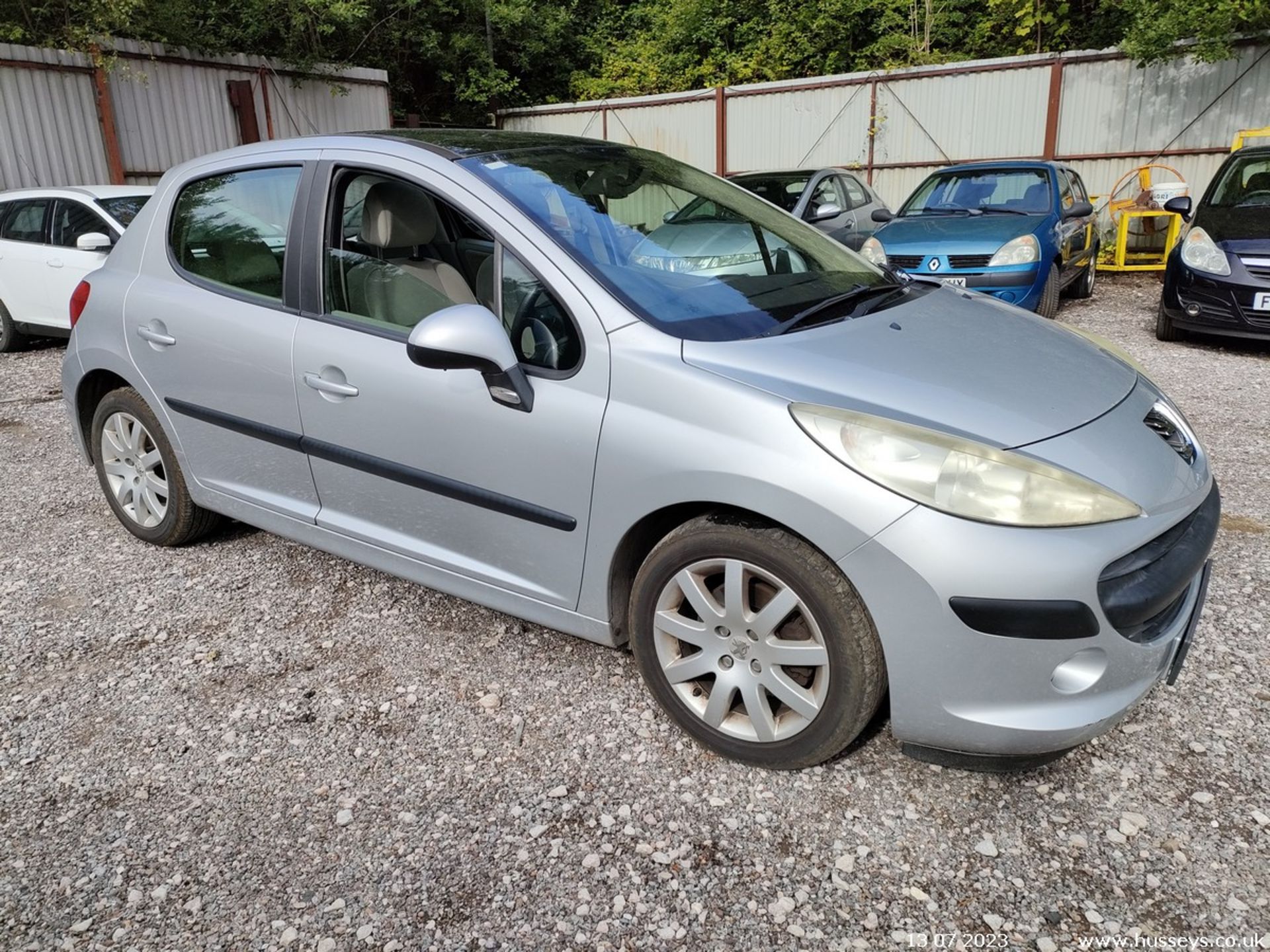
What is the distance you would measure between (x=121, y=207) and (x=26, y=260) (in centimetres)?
107

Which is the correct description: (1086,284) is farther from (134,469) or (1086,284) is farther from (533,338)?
(134,469)

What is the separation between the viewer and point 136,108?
41.9ft

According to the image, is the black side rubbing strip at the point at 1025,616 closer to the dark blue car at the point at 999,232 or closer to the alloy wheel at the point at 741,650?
the alloy wheel at the point at 741,650

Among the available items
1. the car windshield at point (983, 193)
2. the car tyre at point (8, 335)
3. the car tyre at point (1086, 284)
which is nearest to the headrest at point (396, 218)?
the car windshield at point (983, 193)

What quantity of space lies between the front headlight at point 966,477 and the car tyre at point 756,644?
258 millimetres

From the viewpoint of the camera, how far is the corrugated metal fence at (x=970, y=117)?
12.6 m

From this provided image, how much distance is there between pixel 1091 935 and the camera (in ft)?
6.32

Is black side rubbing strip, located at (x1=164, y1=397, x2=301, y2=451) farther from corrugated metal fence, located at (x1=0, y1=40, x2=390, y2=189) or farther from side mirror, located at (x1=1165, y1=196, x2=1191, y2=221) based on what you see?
corrugated metal fence, located at (x1=0, y1=40, x2=390, y2=189)

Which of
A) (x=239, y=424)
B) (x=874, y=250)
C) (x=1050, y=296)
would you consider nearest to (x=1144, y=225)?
(x=1050, y=296)

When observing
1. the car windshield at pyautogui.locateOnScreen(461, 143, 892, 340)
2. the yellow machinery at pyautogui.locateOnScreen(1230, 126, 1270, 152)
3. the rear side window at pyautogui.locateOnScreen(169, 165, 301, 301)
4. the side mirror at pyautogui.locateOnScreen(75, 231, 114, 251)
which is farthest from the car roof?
the yellow machinery at pyautogui.locateOnScreen(1230, 126, 1270, 152)

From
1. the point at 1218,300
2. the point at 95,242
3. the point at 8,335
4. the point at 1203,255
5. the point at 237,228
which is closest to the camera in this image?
the point at 237,228

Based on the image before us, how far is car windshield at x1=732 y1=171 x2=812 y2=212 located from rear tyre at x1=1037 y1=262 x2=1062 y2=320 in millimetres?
2570

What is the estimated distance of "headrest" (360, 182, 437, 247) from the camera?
119 inches

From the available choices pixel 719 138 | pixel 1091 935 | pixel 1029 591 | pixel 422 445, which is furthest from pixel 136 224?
pixel 719 138
